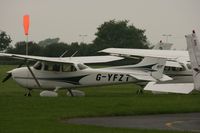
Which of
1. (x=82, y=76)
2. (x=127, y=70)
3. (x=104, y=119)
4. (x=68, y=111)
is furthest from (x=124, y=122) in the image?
(x=127, y=70)

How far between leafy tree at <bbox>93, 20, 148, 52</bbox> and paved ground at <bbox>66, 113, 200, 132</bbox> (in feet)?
279

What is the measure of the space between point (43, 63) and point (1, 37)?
294 ft

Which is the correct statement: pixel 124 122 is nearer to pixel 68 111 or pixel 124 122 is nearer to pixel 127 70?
pixel 68 111

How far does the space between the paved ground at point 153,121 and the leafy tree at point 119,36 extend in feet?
279

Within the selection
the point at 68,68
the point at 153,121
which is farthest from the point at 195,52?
the point at 68,68

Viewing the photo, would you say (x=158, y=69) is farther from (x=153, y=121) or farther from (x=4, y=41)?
(x=4, y=41)

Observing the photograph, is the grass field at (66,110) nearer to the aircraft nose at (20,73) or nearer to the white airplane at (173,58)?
the white airplane at (173,58)

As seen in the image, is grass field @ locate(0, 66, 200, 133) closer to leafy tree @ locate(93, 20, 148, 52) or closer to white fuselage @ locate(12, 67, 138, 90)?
white fuselage @ locate(12, 67, 138, 90)

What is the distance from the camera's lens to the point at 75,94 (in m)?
30.6

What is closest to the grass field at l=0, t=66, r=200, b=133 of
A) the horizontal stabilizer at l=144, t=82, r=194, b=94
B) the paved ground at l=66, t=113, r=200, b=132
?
the paved ground at l=66, t=113, r=200, b=132

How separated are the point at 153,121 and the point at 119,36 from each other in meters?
92.7

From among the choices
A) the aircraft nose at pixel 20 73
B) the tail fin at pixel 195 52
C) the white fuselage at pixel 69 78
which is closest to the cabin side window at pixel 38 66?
the white fuselage at pixel 69 78

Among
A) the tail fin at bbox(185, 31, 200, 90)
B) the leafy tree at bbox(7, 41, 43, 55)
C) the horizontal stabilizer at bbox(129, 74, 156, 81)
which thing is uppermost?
the tail fin at bbox(185, 31, 200, 90)

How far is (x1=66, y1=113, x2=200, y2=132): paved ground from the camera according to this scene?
61.0 feet
